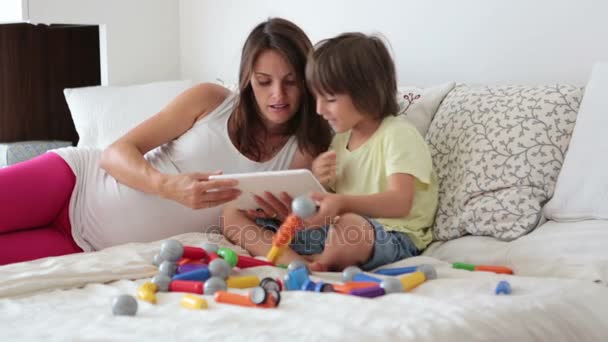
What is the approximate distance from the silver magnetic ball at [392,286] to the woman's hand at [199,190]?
0.39m

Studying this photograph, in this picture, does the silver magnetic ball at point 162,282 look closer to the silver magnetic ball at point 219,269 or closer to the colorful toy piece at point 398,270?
the silver magnetic ball at point 219,269

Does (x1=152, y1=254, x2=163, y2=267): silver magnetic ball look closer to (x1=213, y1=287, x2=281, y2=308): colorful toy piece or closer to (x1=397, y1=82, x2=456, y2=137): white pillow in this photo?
(x1=213, y1=287, x2=281, y2=308): colorful toy piece

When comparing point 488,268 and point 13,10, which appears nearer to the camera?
point 488,268

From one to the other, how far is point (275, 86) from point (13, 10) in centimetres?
126

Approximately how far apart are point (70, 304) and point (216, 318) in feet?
0.88

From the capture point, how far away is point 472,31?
81.4 inches

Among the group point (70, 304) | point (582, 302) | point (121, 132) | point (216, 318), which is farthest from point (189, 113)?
point (582, 302)

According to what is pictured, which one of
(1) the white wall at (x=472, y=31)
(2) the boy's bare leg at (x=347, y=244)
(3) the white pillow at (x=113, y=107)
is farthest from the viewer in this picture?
(3) the white pillow at (x=113, y=107)

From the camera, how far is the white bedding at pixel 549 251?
1.40 metres

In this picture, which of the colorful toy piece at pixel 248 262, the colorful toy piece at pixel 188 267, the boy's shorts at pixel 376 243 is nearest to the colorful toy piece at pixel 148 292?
the colorful toy piece at pixel 188 267

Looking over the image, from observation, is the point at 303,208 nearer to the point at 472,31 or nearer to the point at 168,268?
the point at 168,268

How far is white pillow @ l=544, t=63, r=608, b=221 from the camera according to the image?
5.12ft

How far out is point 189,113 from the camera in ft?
6.10

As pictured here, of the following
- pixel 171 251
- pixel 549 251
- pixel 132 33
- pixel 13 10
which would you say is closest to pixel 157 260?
pixel 171 251
